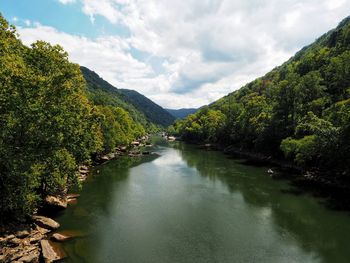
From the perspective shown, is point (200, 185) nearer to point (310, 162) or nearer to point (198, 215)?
point (198, 215)

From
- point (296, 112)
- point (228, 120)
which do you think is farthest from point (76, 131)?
point (228, 120)

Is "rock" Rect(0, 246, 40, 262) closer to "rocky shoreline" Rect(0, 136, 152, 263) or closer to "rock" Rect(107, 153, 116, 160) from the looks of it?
"rocky shoreline" Rect(0, 136, 152, 263)

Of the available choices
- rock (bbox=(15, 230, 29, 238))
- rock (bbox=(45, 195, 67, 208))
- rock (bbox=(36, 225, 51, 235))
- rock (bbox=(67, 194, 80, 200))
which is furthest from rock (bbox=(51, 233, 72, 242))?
rock (bbox=(67, 194, 80, 200))

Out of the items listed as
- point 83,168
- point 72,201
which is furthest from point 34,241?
point 83,168

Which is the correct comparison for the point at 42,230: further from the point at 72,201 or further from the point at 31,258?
the point at 72,201

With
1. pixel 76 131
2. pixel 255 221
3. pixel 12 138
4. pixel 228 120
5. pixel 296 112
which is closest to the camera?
pixel 12 138

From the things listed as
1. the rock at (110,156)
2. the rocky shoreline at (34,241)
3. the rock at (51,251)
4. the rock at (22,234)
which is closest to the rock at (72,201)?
the rocky shoreline at (34,241)
